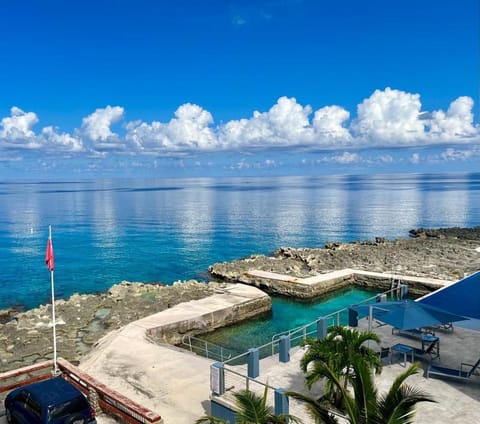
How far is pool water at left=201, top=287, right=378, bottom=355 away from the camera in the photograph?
23797 millimetres

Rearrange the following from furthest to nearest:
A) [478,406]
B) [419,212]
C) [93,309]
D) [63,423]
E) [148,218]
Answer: [419,212], [148,218], [93,309], [478,406], [63,423]

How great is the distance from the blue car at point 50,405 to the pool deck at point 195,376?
2.77 metres

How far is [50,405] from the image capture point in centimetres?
1049

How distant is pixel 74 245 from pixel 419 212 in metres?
84.9

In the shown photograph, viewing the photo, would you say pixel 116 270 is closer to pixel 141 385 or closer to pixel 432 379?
pixel 141 385

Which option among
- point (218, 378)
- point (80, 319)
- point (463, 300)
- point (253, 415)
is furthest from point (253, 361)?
point (80, 319)

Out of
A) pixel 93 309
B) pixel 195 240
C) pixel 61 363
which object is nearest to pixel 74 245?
pixel 195 240

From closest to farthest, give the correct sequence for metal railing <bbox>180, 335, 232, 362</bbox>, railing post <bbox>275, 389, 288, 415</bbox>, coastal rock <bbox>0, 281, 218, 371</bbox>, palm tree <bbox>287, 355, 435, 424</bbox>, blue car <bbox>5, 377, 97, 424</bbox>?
palm tree <bbox>287, 355, 435, 424</bbox> → railing post <bbox>275, 389, 288, 415</bbox> → blue car <bbox>5, 377, 97, 424</bbox> → coastal rock <bbox>0, 281, 218, 371</bbox> → metal railing <bbox>180, 335, 232, 362</bbox>

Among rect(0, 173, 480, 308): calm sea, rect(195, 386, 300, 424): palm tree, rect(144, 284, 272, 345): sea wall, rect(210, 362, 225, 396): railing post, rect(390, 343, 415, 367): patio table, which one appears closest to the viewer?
rect(195, 386, 300, 424): palm tree

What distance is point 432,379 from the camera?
42.0ft

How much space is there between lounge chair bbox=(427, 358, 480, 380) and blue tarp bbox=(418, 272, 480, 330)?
46.7 inches

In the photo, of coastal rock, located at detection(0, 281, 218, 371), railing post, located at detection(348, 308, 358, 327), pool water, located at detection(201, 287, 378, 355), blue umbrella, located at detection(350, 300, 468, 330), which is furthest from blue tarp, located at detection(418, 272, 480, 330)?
coastal rock, located at detection(0, 281, 218, 371)

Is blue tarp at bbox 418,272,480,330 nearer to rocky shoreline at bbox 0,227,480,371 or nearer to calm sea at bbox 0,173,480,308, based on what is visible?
rocky shoreline at bbox 0,227,480,371

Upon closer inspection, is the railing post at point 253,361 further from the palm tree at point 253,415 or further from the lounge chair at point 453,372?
the lounge chair at point 453,372
